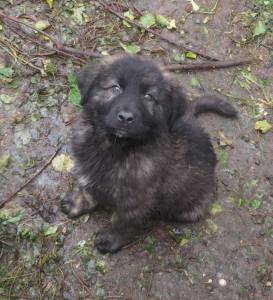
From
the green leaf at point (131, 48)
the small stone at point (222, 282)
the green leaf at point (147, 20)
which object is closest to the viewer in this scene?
the small stone at point (222, 282)

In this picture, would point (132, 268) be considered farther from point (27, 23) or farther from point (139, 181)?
point (27, 23)

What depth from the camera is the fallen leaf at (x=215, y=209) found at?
4.87 m

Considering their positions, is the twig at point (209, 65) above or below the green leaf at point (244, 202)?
above

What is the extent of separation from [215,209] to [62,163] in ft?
5.24

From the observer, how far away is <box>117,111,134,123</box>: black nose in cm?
341

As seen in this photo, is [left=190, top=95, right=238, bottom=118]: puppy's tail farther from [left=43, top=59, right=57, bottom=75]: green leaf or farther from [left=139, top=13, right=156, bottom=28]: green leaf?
[left=43, top=59, right=57, bottom=75]: green leaf

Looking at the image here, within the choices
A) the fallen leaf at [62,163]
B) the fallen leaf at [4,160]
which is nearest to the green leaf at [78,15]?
the fallen leaf at [62,163]

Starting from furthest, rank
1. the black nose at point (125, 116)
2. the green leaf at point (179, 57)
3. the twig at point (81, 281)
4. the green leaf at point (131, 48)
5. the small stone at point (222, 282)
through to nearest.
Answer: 1. the green leaf at point (179, 57)
2. the green leaf at point (131, 48)
3. the small stone at point (222, 282)
4. the twig at point (81, 281)
5. the black nose at point (125, 116)

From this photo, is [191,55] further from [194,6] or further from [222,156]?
[222,156]

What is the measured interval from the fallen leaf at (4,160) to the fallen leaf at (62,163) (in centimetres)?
44

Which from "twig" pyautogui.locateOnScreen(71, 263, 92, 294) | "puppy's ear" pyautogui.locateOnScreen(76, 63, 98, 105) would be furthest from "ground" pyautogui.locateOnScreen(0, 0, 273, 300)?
"puppy's ear" pyautogui.locateOnScreen(76, 63, 98, 105)

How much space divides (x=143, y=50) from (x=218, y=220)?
2.22 meters

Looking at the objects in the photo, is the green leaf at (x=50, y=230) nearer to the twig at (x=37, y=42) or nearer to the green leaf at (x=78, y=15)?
the twig at (x=37, y=42)

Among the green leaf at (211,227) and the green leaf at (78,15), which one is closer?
the green leaf at (211,227)
